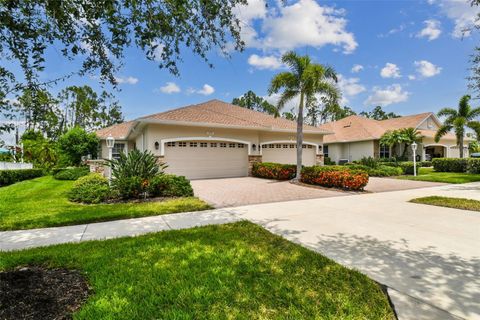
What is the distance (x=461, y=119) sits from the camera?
21.4m

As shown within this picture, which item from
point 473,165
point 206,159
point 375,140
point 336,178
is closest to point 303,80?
point 336,178

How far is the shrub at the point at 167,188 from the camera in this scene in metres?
9.20

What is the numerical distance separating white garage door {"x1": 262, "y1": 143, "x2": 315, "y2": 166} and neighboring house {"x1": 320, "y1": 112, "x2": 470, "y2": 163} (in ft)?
24.1

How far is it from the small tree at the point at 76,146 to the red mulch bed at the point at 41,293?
21.3 m

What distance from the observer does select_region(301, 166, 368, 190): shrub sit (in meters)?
11.3

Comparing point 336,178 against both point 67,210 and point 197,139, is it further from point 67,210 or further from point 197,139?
point 67,210

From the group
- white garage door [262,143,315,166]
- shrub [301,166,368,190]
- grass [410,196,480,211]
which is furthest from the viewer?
white garage door [262,143,315,166]

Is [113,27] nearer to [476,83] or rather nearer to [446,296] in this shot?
[446,296]

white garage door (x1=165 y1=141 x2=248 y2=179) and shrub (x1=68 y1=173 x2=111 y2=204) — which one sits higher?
white garage door (x1=165 y1=141 x2=248 y2=179)

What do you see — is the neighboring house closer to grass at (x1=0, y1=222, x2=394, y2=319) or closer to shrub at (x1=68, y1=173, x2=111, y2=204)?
shrub at (x1=68, y1=173, x2=111, y2=204)

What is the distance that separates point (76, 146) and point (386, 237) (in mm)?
23506

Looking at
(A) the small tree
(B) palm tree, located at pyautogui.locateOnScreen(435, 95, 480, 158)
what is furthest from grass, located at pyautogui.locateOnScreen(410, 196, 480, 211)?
(A) the small tree

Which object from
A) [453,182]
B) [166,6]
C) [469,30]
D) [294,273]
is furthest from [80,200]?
[453,182]

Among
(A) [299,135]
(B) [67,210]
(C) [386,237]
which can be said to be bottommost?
(C) [386,237]
